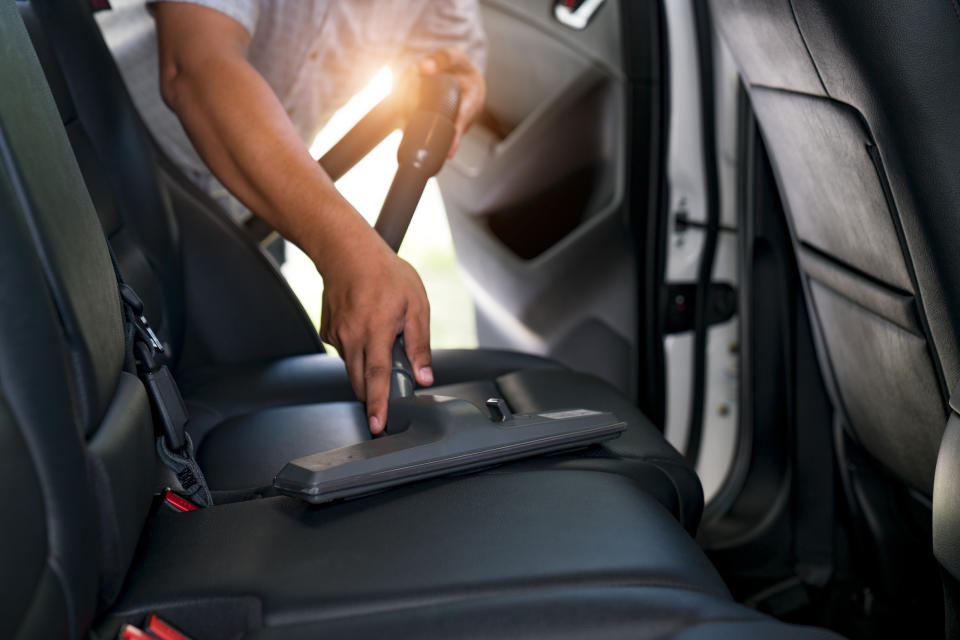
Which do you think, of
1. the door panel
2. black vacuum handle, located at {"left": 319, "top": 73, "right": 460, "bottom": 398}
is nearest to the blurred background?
black vacuum handle, located at {"left": 319, "top": 73, "right": 460, "bottom": 398}

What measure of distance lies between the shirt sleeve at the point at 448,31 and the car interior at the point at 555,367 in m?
0.14

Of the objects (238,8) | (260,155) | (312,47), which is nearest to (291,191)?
(260,155)

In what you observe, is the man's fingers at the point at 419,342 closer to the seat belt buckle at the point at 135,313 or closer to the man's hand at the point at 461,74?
the seat belt buckle at the point at 135,313

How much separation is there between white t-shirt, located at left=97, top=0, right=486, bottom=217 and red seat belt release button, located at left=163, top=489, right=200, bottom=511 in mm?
878

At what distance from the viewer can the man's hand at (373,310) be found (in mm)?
987

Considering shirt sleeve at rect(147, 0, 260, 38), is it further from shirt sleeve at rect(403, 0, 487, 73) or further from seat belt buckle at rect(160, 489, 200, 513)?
seat belt buckle at rect(160, 489, 200, 513)

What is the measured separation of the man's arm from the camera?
3.28ft

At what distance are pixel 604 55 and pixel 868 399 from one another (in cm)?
80

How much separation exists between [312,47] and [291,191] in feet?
1.84

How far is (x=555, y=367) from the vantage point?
4.29 ft

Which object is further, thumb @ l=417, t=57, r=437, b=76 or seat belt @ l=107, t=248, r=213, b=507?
thumb @ l=417, t=57, r=437, b=76

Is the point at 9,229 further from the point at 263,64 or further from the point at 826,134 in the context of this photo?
the point at 263,64

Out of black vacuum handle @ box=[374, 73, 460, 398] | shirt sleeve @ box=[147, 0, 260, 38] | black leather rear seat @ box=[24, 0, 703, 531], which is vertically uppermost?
shirt sleeve @ box=[147, 0, 260, 38]

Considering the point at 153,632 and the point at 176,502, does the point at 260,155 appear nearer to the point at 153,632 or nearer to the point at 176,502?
the point at 176,502
